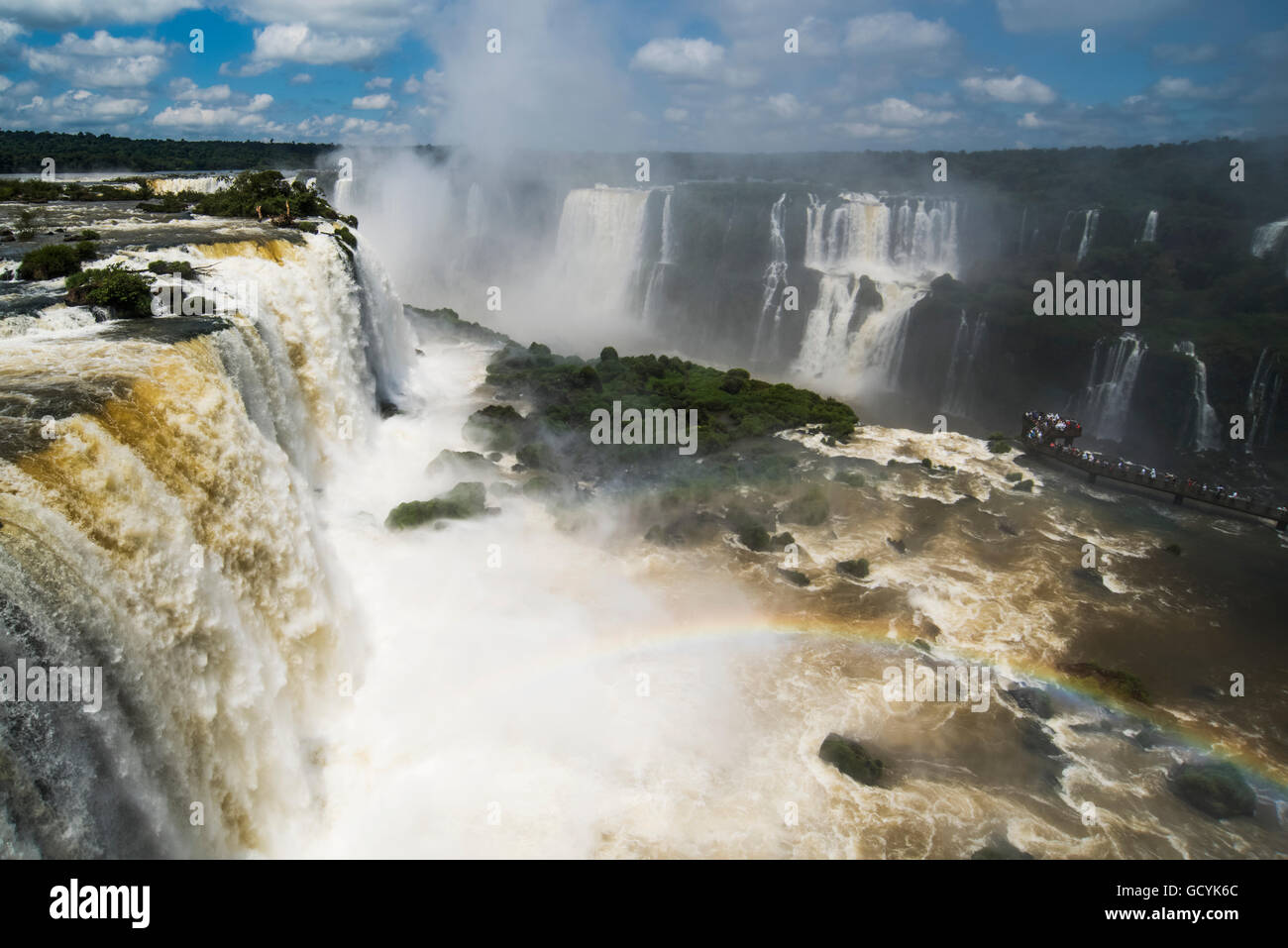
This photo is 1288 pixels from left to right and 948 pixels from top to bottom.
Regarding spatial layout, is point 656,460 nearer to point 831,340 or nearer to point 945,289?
point 831,340

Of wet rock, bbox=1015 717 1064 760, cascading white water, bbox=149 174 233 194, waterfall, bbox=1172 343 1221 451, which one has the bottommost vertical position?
wet rock, bbox=1015 717 1064 760

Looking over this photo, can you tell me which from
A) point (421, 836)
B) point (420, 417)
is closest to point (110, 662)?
point (421, 836)

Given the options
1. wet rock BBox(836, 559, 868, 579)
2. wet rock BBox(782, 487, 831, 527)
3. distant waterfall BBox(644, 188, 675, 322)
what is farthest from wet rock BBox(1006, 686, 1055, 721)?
distant waterfall BBox(644, 188, 675, 322)

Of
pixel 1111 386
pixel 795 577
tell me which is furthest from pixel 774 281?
pixel 795 577

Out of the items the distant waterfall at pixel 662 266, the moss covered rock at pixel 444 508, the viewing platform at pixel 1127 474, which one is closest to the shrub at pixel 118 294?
the moss covered rock at pixel 444 508

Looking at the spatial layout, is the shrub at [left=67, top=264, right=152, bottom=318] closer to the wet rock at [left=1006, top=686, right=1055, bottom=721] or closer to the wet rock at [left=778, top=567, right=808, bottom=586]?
the wet rock at [left=778, top=567, right=808, bottom=586]

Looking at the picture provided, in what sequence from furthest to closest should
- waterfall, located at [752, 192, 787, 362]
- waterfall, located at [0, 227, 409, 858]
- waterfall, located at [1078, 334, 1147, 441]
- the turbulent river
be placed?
waterfall, located at [752, 192, 787, 362], waterfall, located at [1078, 334, 1147, 441], the turbulent river, waterfall, located at [0, 227, 409, 858]
